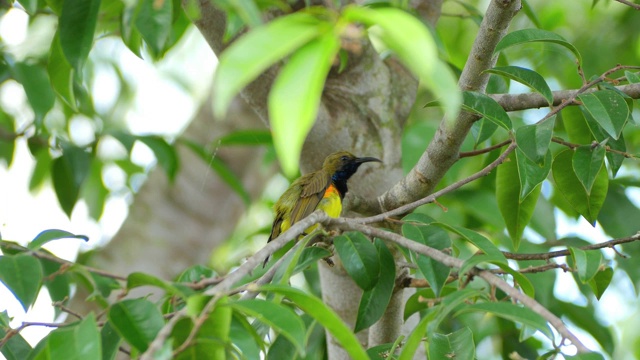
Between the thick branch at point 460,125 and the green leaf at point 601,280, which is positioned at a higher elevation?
the thick branch at point 460,125

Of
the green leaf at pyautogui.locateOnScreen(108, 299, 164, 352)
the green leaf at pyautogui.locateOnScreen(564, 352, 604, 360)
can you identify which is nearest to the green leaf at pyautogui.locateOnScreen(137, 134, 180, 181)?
Result: the green leaf at pyautogui.locateOnScreen(108, 299, 164, 352)

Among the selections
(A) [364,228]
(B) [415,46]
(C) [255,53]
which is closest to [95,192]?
(A) [364,228]

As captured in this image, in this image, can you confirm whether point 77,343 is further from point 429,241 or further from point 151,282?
point 429,241

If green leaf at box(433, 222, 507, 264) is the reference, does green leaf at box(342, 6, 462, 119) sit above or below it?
above

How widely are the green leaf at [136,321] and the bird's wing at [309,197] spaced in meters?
2.62

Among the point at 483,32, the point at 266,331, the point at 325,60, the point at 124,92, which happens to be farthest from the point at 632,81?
the point at 124,92

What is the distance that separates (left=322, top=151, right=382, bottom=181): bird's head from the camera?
3.75 m

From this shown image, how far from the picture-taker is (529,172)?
2359 millimetres

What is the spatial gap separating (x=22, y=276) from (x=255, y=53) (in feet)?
4.63

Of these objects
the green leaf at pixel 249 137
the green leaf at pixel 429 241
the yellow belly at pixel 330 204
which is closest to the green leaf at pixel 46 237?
the green leaf at pixel 429 241

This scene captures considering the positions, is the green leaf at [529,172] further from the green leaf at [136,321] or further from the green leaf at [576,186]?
the green leaf at [136,321]

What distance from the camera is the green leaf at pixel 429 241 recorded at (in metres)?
2.17

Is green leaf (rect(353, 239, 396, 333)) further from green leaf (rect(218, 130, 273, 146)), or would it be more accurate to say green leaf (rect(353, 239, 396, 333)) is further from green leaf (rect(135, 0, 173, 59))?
green leaf (rect(218, 130, 273, 146))

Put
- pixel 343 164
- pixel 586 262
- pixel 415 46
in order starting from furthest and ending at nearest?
pixel 343 164 < pixel 586 262 < pixel 415 46
